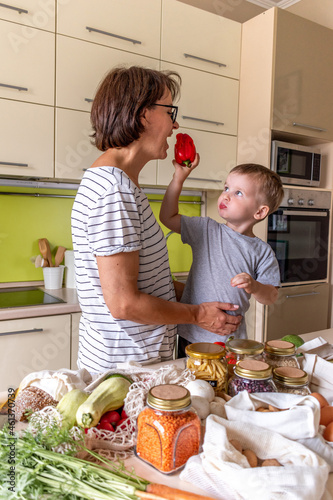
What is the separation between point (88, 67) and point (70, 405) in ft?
6.06

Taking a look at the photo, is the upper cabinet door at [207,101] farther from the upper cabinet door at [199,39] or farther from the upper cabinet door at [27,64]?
the upper cabinet door at [27,64]

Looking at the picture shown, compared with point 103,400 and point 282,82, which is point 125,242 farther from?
point 282,82

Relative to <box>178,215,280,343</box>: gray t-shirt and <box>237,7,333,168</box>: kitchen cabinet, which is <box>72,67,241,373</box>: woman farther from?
<box>237,7,333,168</box>: kitchen cabinet

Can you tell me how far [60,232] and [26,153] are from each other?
0.61 meters

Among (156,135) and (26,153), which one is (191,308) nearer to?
(156,135)

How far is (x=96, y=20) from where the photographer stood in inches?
84.1

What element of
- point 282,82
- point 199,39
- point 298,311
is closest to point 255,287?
point 298,311

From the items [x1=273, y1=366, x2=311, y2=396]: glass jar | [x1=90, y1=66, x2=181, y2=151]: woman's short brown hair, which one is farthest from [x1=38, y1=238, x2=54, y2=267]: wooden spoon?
[x1=273, y1=366, x2=311, y2=396]: glass jar

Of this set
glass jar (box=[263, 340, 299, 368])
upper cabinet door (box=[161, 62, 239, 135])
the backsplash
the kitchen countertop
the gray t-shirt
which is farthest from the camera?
upper cabinet door (box=[161, 62, 239, 135])

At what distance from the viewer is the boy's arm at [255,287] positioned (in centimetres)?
111

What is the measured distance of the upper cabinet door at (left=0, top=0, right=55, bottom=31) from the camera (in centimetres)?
191

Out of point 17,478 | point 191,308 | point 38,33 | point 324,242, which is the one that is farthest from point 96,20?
point 17,478

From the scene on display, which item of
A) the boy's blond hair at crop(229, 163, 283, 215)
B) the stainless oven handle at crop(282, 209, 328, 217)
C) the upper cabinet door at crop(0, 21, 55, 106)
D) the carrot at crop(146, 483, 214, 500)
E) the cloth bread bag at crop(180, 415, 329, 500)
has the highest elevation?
the upper cabinet door at crop(0, 21, 55, 106)

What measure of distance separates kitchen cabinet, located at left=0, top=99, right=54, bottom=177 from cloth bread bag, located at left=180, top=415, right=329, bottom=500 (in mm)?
1655
